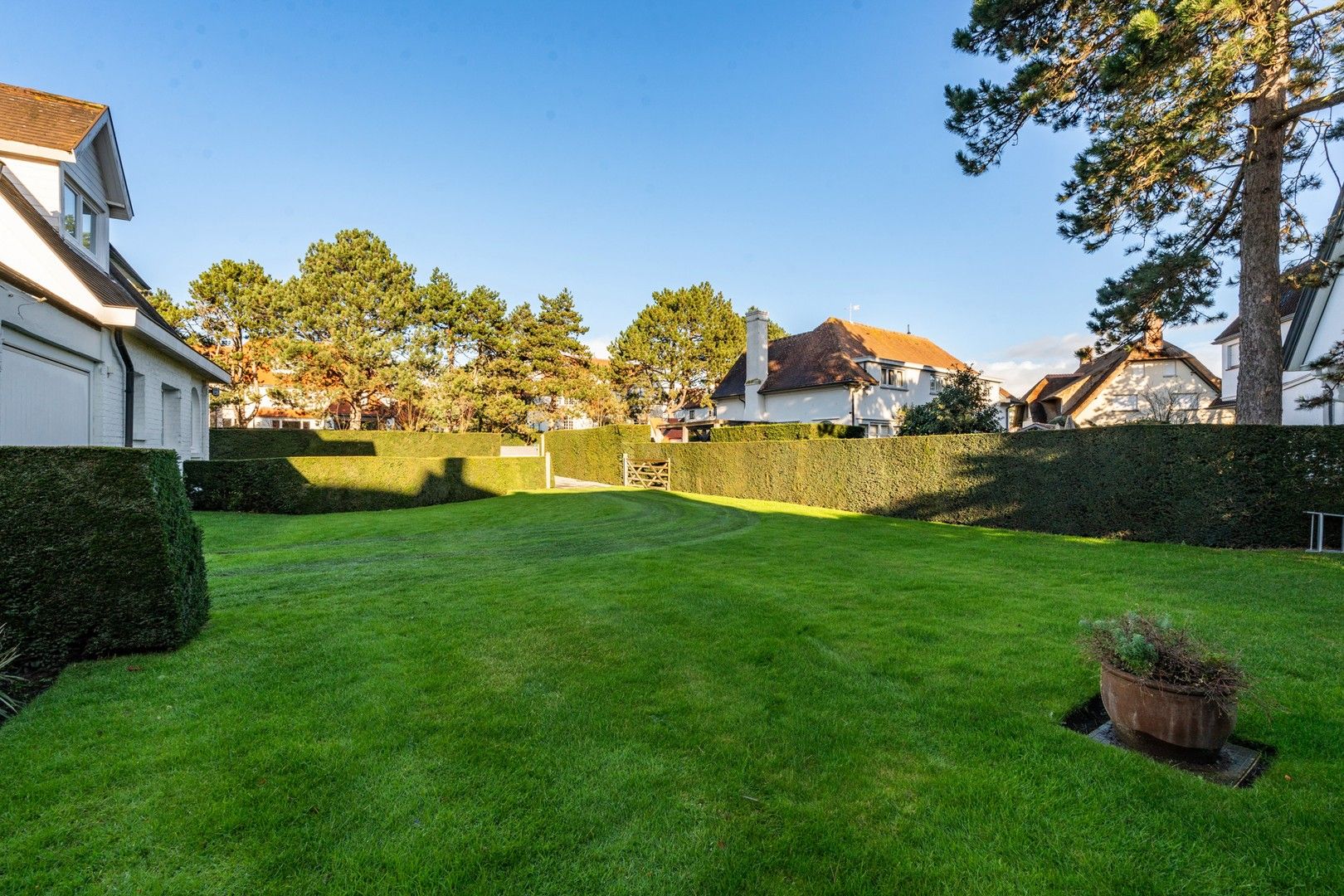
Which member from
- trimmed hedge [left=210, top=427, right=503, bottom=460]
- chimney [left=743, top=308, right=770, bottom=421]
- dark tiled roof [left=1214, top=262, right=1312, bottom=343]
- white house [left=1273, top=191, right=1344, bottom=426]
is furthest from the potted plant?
chimney [left=743, top=308, right=770, bottom=421]

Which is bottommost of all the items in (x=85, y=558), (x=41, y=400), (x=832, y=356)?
(x=85, y=558)

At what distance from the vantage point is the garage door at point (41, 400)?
721cm

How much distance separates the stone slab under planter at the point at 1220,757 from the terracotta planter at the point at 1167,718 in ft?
Result: 0.18

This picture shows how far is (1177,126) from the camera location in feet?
30.1

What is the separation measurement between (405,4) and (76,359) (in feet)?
28.9

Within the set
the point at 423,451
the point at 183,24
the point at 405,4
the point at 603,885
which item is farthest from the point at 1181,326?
the point at 423,451

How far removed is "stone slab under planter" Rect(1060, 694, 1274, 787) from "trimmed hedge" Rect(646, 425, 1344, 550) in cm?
478

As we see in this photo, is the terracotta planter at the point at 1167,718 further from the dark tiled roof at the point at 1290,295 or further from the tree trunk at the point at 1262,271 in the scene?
the dark tiled roof at the point at 1290,295

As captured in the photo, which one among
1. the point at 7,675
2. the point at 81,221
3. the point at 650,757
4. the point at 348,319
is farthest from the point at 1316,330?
the point at 348,319

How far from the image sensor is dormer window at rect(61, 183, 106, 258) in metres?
9.66

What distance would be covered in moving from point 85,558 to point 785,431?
21453mm

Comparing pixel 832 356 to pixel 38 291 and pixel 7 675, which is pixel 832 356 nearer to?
pixel 38 291

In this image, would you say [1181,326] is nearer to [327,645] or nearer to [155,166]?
[327,645]

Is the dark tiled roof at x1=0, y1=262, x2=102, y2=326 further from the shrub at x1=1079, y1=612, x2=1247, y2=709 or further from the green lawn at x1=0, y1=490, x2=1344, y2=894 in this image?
the shrub at x1=1079, y1=612, x2=1247, y2=709
